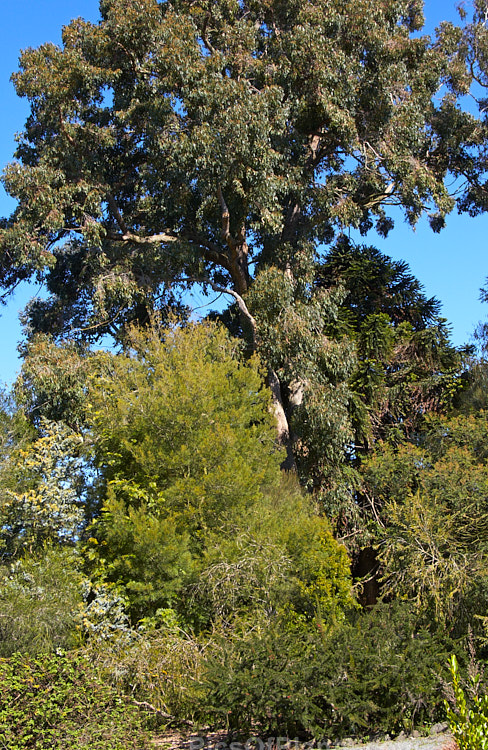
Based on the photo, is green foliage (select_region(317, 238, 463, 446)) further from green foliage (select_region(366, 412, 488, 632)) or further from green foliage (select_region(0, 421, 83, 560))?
green foliage (select_region(0, 421, 83, 560))

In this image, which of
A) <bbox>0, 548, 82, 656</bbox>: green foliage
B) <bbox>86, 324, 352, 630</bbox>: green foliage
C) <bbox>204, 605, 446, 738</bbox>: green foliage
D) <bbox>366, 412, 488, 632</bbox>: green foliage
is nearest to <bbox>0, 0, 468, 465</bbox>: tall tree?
<bbox>86, 324, 352, 630</bbox>: green foliage

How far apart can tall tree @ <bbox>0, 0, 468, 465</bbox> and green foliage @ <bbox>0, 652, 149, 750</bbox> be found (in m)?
9.63

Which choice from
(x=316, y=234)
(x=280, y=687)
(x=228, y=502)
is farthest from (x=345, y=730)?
(x=316, y=234)

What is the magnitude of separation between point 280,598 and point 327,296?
31.2 feet

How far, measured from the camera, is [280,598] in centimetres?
1141

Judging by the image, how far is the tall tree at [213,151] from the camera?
17.4m

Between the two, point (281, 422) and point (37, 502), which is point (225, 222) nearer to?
point (281, 422)

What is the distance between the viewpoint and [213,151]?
17.1 meters

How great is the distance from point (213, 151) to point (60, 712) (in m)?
12.9

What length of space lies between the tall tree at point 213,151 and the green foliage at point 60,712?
963cm

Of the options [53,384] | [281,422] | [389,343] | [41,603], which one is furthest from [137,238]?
[41,603]

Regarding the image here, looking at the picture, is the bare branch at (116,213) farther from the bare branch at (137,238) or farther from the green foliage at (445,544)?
the green foliage at (445,544)

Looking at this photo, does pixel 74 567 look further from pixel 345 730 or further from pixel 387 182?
pixel 387 182

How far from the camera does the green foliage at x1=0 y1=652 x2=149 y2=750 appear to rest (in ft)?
25.7
